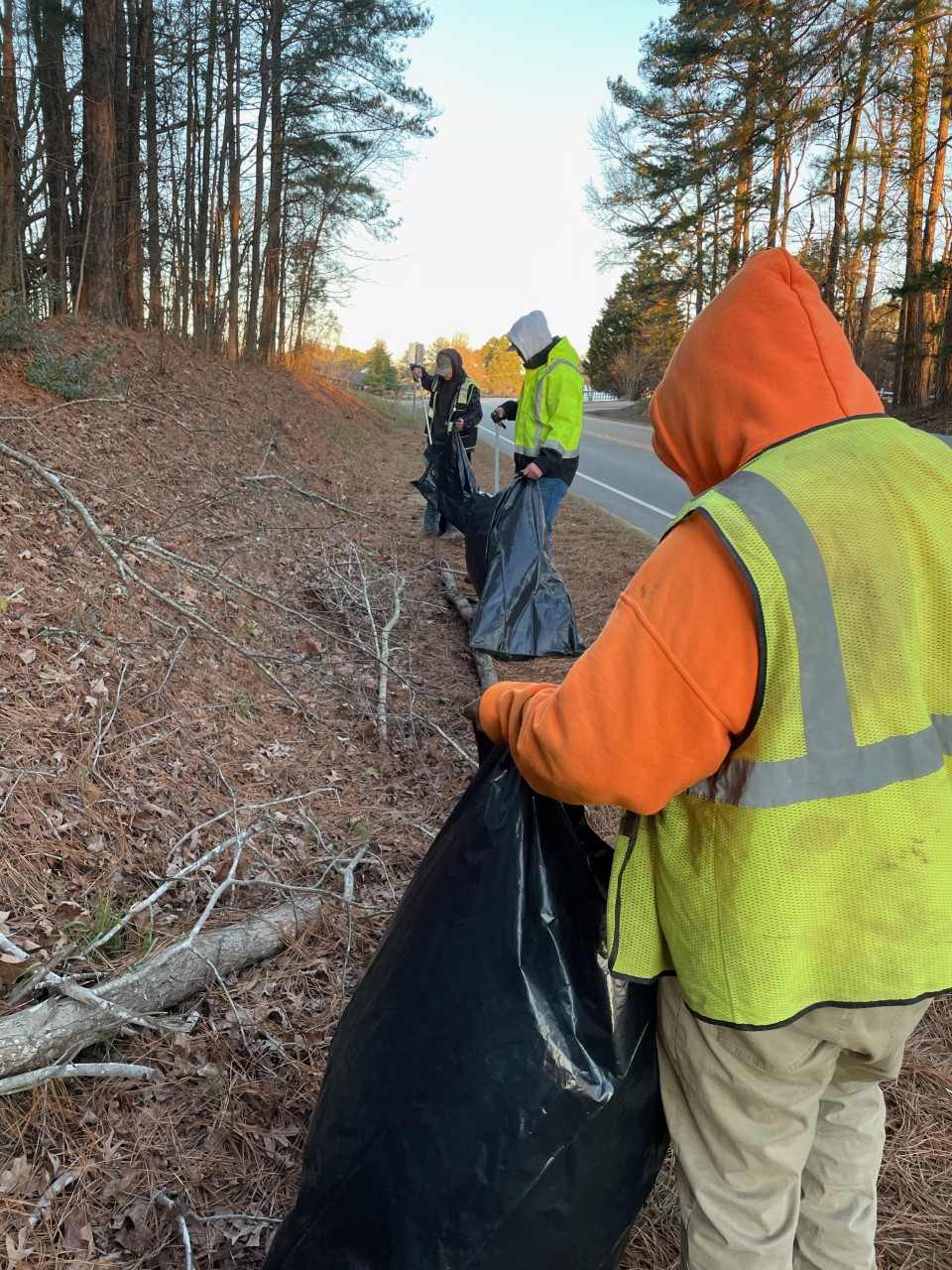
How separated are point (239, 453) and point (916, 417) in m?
13.0

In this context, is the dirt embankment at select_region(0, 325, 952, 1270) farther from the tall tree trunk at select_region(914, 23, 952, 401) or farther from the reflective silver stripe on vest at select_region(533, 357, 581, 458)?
the tall tree trunk at select_region(914, 23, 952, 401)

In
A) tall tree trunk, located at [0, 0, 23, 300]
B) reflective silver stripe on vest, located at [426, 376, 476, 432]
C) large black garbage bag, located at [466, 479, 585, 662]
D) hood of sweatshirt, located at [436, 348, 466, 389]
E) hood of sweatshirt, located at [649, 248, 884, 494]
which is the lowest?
large black garbage bag, located at [466, 479, 585, 662]

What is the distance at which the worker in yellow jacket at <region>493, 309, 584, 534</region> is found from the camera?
5582mm

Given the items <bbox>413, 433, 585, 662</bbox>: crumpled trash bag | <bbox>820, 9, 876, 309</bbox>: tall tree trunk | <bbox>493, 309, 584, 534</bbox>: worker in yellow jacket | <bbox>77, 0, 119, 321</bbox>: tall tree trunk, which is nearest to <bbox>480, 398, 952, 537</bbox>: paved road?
<bbox>493, 309, 584, 534</bbox>: worker in yellow jacket

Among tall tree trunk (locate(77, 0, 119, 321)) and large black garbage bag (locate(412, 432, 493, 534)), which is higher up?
tall tree trunk (locate(77, 0, 119, 321))

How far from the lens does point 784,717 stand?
107cm

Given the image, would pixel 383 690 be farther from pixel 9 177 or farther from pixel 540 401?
pixel 9 177

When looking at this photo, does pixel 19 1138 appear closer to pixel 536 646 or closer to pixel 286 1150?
pixel 286 1150

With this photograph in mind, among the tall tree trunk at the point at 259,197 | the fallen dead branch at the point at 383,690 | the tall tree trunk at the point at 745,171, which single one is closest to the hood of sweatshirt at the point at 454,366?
the fallen dead branch at the point at 383,690

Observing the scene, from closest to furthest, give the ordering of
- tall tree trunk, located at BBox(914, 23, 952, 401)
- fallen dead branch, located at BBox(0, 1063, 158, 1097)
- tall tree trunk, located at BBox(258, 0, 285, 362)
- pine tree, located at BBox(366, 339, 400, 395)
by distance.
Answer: fallen dead branch, located at BBox(0, 1063, 158, 1097) → tall tree trunk, located at BBox(258, 0, 285, 362) → tall tree trunk, located at BBox(914, 23, 952, 401) → pine tree, located at BBox(366, 339, 400, 395)

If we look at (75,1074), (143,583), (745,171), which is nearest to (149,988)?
(75,1074)

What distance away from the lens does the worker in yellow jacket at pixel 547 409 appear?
220 inches

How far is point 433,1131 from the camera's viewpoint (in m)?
1.29

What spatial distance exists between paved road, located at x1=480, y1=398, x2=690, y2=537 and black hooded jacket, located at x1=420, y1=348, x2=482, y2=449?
78.9 inches
